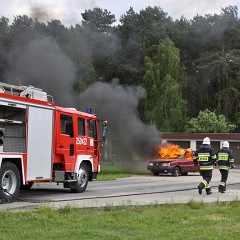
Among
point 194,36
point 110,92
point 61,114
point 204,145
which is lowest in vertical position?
point 204,145

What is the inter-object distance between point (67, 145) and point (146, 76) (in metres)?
37.4

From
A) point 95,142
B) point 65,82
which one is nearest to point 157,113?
point 65,82

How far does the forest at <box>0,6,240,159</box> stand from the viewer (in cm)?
2650

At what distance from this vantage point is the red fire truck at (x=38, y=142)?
11180mm

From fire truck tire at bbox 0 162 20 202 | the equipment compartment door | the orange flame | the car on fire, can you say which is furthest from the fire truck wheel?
the orange flame

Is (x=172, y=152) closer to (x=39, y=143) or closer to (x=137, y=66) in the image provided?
(x=39, y=143)

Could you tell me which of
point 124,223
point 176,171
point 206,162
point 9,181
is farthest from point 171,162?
point 124,223

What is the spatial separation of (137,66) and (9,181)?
4075 centimetres

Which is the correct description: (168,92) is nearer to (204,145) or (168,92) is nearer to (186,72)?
(186,72)

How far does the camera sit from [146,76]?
50.1m

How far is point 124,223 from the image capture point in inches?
318

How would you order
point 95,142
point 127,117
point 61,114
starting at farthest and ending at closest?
point 127,117 → point 95,142 → point 61,114

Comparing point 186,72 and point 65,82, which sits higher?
point 186,72

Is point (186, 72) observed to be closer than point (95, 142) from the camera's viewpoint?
No
